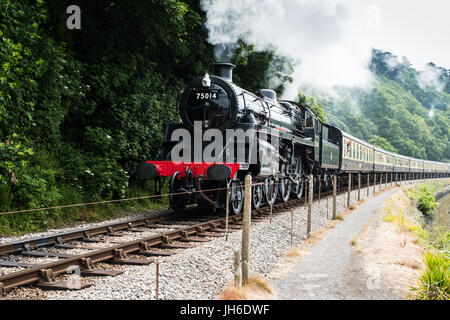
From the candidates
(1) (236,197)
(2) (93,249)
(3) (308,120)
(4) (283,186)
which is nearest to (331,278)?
(2) (93,249)

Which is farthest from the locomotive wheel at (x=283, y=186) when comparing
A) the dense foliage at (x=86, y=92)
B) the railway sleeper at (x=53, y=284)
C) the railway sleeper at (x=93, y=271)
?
the railway sleeper at (x=53, y=284)

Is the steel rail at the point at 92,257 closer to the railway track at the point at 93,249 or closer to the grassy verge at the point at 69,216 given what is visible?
the railway track at the point at 93,249

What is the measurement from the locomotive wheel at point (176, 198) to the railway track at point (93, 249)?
81 cm

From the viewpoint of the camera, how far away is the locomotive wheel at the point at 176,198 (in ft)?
30.8

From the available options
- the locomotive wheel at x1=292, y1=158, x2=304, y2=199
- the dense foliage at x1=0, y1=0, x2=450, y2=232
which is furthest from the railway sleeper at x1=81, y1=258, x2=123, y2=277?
the locomotive wheel at x1=292, y1=158, x2=304, y2=199

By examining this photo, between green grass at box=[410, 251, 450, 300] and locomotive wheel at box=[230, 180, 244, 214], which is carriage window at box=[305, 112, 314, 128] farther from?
green grass at box=[410, 251, 450, 300]

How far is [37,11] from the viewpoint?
887 centimetres

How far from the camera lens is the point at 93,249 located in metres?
6.07

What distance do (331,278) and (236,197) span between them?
13.9ft

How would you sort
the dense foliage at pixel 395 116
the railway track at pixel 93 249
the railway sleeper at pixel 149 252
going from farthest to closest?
the dense foliage at pixel 395 116 < the railway sleeper at pixel 149 252 < the railway track at pixel 93 249

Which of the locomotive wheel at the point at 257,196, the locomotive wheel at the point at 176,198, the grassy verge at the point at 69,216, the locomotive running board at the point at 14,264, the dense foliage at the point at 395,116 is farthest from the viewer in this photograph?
the dense foliage at the point at 395,116

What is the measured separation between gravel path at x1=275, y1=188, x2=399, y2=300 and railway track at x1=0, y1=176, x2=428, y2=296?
1.74m

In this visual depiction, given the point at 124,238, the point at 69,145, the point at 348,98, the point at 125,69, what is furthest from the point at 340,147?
the point at 348,98

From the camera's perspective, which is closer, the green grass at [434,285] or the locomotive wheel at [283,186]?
the green grass at [434,285]
